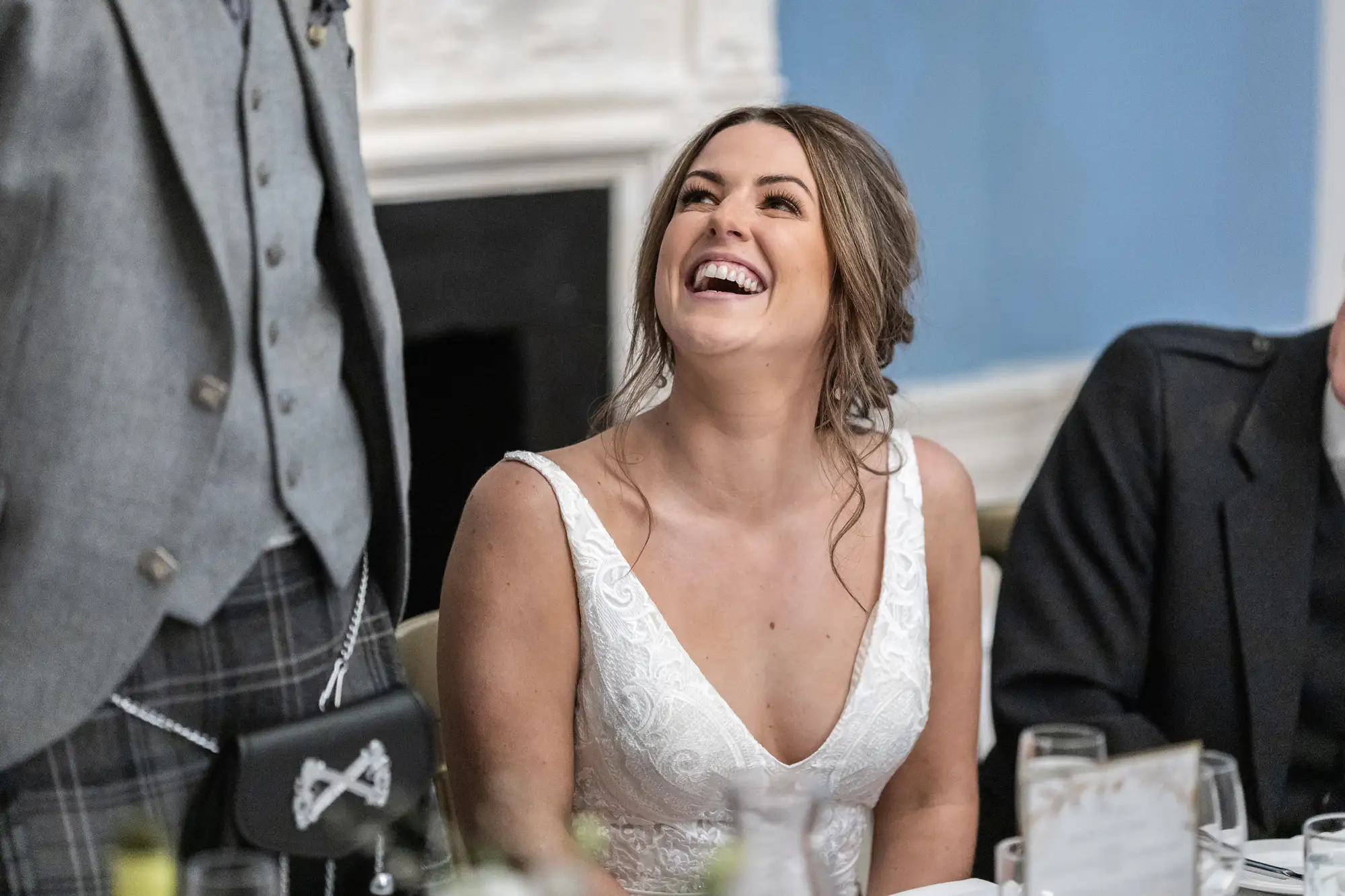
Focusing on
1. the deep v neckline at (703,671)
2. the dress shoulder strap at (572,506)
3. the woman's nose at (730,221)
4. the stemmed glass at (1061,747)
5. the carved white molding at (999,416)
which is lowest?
the carved white molding at (999,416)

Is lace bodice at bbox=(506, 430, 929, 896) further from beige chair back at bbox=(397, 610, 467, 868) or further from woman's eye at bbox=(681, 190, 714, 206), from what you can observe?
woman's eye at bbox=(681, 190, 714, 206)

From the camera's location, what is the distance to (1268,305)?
13.6 feet

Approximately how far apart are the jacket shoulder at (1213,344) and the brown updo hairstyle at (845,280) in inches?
12.7

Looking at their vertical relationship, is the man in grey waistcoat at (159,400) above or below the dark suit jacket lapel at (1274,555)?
above

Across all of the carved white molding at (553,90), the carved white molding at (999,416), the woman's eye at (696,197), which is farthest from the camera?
the carved white molding at (999,416)

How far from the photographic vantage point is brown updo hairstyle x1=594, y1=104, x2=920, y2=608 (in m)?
1.80

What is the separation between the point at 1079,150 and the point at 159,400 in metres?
2.94

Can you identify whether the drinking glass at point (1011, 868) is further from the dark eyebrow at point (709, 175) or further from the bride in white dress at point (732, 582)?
the dark eyebrow at point (709, 175)

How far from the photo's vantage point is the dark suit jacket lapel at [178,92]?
1260 mm

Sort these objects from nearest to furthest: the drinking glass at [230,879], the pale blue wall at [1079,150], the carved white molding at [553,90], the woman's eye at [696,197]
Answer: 1. the drinking glass at [230,879]
2. the woman's eye at [696,197]
3. the carved white molding at [553,90]
4. the pale blue wall at [1079,150]

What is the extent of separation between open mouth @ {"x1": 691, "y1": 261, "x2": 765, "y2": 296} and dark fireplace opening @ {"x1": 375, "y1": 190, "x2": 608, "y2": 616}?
1507 mm

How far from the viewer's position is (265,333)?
53.4 inches

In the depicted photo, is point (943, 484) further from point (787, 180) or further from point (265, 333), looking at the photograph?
point (265, 333)

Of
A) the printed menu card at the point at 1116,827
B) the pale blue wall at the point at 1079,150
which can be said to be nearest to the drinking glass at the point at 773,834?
the printed menu card at the point at 1116,827
